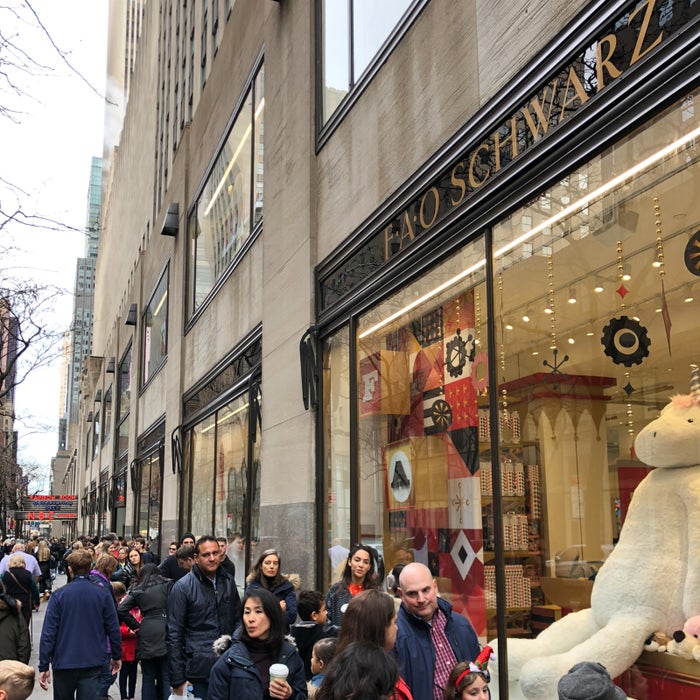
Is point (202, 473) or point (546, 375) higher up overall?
point (546, 375)

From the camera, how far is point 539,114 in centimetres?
594

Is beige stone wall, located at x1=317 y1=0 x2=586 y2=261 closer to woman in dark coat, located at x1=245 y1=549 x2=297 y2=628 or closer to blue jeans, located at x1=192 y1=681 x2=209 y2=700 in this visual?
woman in dark coat, located at x1=245 y1=549 x2=297 y2=628

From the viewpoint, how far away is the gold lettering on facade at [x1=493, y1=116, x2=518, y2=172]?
246 inches

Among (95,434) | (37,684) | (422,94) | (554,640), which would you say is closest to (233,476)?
(37,684)

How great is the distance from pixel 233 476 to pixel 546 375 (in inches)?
370

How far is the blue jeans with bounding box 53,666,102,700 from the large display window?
296cm

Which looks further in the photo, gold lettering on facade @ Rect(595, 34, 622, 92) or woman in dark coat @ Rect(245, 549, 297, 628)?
woman in dark coat @ Rect(245, 549, 297, 628)

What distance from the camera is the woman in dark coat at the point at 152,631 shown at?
27.4 feet

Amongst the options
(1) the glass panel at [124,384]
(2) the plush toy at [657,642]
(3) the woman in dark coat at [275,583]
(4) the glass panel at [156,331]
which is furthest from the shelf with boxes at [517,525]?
(1) the glass panel at [124,384]

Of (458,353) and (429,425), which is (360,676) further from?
(429,425)

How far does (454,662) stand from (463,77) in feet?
16.1

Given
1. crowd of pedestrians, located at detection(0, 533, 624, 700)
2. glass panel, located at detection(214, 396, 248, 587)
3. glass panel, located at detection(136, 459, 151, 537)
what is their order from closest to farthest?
crowd of pedestrians, located at detection(0, 533, 624, 700), glass panel, located at detection(214, 396, 248, 587), glass panel, located at detection(136, 459, 151, 537)

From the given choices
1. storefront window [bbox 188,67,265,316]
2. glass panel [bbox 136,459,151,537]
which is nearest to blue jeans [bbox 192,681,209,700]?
storefront window [bbox 188,67,265,316]

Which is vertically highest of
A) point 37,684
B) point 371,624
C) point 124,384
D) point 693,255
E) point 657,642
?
point 124,384
